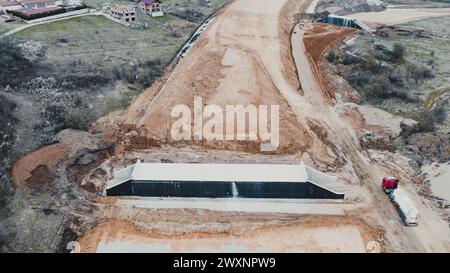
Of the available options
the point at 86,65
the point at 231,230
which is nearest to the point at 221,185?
the point at 231,230

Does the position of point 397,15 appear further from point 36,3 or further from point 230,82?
point 36,3

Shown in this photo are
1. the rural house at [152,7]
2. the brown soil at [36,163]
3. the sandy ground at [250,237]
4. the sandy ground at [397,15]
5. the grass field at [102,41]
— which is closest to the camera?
the sandy ground at [250,237]

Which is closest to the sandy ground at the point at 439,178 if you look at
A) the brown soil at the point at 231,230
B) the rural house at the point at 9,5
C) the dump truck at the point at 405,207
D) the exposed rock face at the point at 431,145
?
the exposed rock face at the point at 431,145

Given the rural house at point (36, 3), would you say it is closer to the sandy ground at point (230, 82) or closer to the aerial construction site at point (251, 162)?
→ the aerial construction site at point (251, 162)

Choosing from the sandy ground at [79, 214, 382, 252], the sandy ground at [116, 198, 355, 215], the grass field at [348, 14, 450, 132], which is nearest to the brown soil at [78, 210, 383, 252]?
the sandy ground at [79, 214, 382, 252]
